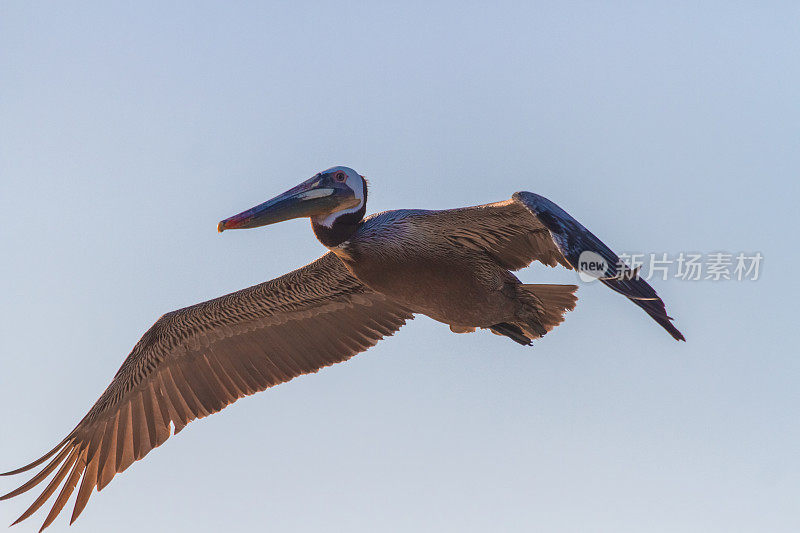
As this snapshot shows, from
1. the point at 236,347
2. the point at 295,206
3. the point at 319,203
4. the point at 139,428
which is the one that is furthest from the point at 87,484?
the point at 319,203

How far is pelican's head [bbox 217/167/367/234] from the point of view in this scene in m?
7.34

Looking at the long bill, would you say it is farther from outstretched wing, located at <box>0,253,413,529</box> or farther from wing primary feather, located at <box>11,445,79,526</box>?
wing primary feather, located at <box>11,445,79,526</box>

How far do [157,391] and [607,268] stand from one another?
196 inches

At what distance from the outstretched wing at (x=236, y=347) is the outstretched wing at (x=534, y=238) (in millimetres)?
1617

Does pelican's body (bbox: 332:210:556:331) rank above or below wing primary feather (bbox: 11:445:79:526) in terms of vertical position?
above

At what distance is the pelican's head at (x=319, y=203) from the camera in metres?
7.34

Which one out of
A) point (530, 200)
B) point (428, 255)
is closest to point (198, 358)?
point (428, 255)

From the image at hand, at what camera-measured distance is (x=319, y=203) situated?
295 inches

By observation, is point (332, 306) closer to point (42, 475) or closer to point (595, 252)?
point (42, 475)

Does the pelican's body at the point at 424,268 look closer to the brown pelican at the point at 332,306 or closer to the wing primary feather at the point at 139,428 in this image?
the brown pelican at the point at 332,306

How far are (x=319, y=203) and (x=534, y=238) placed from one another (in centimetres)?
188

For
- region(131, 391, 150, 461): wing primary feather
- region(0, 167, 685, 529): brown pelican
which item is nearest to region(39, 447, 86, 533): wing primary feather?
region(0, 167, 685, 529): brown pelican

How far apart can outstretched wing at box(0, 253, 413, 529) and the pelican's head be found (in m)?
1.13

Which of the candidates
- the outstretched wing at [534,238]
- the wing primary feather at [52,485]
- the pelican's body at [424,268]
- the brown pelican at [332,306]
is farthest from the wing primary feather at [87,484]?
the outstretched wing at [534,238]
